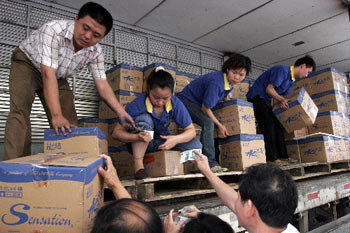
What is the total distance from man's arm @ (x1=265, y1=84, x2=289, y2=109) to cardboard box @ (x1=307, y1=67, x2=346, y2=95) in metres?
1.46

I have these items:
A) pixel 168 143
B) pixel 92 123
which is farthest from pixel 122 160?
pixel 168 143

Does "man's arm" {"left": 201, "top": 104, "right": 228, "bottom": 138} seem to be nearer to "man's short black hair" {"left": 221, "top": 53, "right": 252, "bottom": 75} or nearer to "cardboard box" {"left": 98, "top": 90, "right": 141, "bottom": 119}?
"man's short black hair" {"left": 221, "top": 53, "right": 252, "bottom": 75}

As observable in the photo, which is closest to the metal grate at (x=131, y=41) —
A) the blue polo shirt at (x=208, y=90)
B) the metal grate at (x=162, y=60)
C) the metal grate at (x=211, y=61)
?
the metal grate at (x=162, y=60)

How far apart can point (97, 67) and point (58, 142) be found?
1.03 m

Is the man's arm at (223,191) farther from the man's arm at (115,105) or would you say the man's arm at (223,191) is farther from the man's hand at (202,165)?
the man's arm at (115,105)

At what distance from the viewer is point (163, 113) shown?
8.20 ft

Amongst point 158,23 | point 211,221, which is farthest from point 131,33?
point 211,221

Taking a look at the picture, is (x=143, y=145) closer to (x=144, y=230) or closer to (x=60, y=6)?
(x=144, y=230)

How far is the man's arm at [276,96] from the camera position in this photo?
3.60 m

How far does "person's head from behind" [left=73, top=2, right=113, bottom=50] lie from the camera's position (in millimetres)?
2023

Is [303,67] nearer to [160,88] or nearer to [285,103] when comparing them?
[285,103]

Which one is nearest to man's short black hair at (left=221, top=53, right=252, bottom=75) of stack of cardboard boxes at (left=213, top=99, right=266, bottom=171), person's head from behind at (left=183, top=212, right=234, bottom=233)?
stack of cardboard boxes at (left=213, top=99, right=266, bottom=171)

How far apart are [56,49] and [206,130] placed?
1.65 m

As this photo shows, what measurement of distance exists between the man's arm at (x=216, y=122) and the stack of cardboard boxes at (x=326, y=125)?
A: 1585 millimetres
